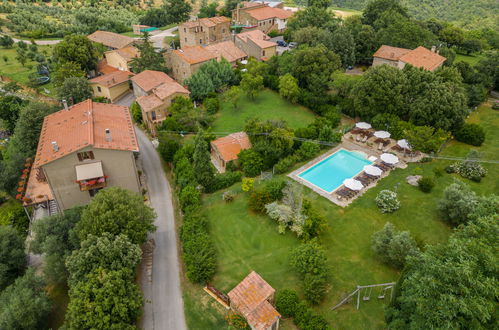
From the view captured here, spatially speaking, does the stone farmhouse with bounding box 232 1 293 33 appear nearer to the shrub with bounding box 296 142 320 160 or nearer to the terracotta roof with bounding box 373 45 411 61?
the terracotta roof with bounding box 373 45 411 61

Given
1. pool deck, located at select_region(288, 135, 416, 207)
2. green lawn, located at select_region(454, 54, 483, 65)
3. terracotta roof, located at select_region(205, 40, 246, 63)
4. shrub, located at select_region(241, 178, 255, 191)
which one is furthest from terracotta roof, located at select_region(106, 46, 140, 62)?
green lawn, located at select_region(454, 54, 483, 65)

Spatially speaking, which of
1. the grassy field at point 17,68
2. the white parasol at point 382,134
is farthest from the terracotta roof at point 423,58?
the grassy field at point 17,68

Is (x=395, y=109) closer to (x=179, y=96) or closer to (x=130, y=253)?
(x=179, y=96)

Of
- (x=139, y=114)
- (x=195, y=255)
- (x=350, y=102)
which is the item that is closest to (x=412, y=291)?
(x=195, y=255)

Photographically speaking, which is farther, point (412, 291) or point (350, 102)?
point (350, 102)

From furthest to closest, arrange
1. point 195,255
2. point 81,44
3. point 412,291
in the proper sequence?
point 81,44 → point 195,255 → point 412,291

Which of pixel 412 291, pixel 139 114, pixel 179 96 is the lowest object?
pixel 139 114

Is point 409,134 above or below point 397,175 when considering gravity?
above

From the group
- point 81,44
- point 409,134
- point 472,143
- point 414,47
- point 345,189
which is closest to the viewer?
point 345,189
